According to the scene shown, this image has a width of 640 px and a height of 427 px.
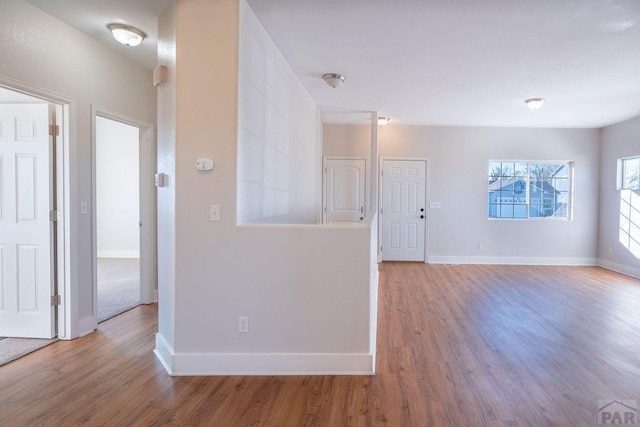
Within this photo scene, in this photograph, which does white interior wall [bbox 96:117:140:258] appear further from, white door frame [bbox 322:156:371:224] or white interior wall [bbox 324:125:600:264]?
white interior wall [bbox 324:125:600:264]

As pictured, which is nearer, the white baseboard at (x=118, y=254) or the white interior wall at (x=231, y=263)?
the white interior wall at (x=231, y=263)

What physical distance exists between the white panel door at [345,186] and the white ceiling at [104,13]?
12.8 feet

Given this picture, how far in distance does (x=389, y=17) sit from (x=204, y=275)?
2.30m

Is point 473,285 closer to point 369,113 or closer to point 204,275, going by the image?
point 369,113

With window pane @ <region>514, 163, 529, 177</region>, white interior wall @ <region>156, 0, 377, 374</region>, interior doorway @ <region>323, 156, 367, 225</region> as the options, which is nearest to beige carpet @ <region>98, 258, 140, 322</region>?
white interior wall @ <region>156, 0, 377, 374</region>

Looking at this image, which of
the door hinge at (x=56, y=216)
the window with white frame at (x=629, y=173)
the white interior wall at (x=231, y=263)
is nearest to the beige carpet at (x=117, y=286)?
the door hinge at (x=56, y=216)

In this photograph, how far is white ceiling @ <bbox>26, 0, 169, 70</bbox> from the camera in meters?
2.44

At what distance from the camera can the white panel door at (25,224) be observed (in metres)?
2.85

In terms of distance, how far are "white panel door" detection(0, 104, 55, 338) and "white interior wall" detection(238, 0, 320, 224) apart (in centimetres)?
176

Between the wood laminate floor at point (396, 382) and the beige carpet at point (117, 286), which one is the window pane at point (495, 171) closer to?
the wood laminate floor at point (396, 382)

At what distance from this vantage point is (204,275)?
2.31 metres

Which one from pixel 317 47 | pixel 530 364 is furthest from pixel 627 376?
pixel 317 47

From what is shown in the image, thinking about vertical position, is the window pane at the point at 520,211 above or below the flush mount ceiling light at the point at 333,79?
below

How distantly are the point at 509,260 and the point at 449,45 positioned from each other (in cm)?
483
